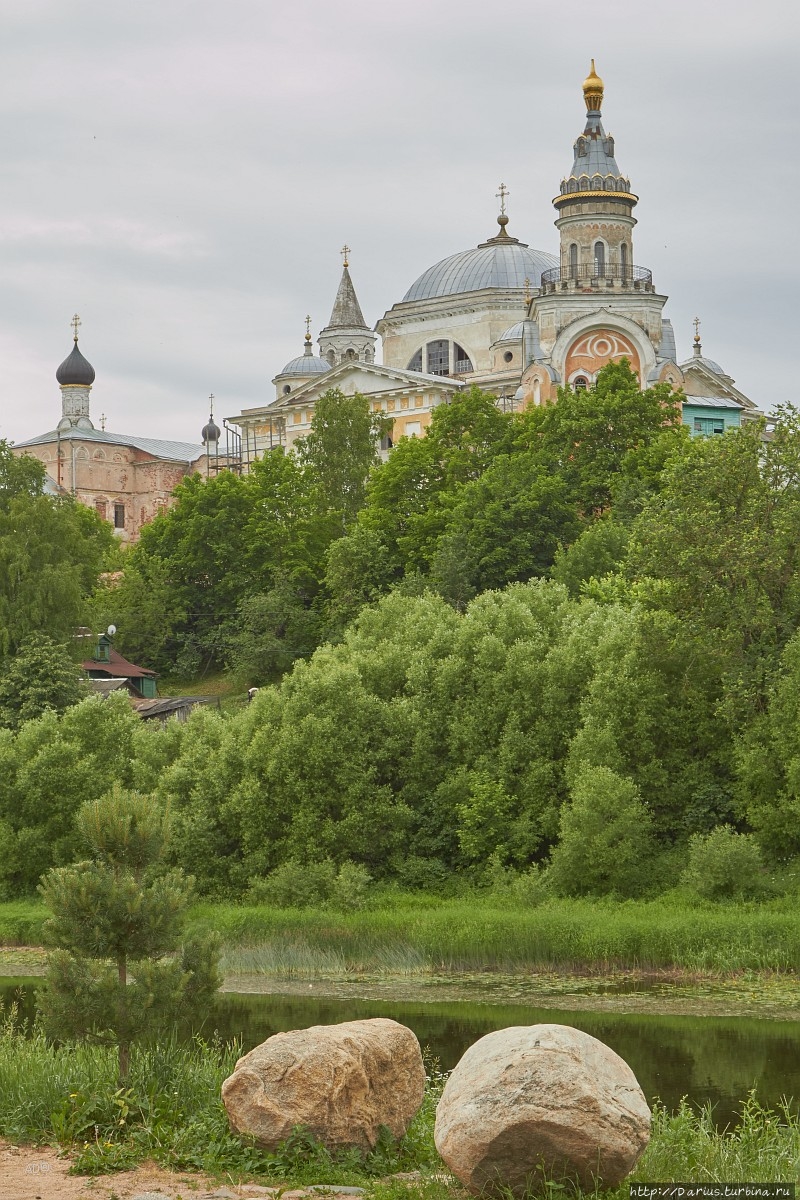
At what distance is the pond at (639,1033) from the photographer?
17266 millimetres

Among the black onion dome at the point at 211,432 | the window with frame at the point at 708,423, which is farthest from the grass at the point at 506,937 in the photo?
the black onion dome at the point at 211,432

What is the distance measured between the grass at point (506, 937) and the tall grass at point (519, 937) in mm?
18

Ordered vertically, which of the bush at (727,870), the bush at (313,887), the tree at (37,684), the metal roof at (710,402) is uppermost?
the metal roof at (710,402)

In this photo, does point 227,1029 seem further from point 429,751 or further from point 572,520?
point 572,520

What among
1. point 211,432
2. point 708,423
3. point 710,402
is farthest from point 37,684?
point 211,432

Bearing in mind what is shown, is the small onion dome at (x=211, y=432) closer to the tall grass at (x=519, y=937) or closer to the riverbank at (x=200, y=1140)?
the tall grass at (x=519, y=937)

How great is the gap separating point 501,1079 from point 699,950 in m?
15.2

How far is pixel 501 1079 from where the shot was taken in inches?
414

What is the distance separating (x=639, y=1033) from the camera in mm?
20188

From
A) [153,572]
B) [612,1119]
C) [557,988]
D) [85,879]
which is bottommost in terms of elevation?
[557,988]

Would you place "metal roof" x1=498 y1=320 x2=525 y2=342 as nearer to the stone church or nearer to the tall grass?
the stone church

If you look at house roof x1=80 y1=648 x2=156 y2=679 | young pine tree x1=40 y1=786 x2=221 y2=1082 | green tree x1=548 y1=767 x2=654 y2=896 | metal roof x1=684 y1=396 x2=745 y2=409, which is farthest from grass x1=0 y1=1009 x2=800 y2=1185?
metal roof x1=684 y1=396 x2=745 y2=409

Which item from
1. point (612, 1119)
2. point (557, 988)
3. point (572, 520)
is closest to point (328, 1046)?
point (612, 1119)

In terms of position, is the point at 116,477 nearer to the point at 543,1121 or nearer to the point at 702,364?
the point at 702,364
